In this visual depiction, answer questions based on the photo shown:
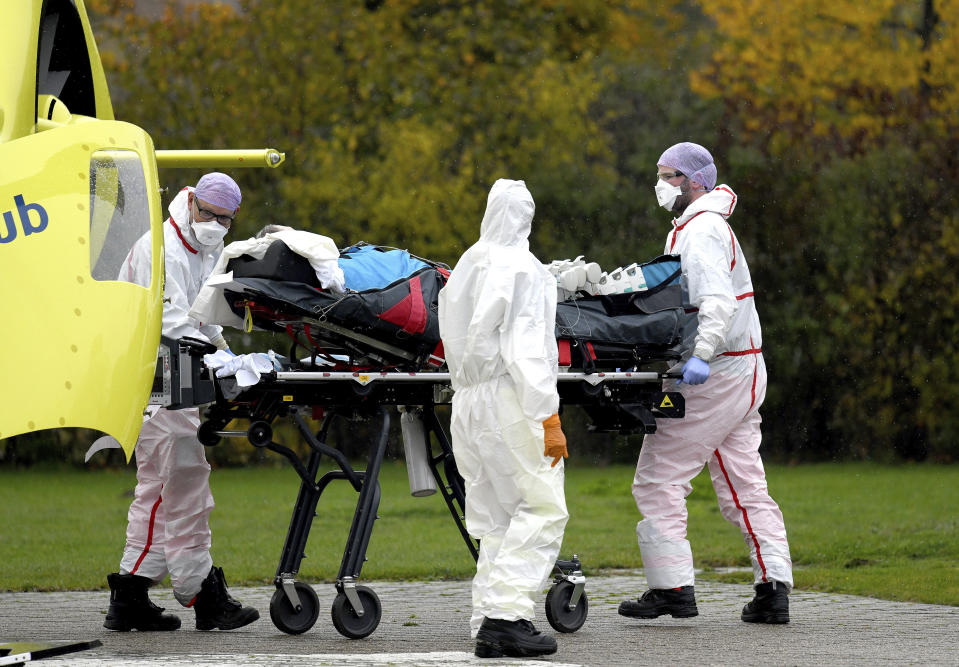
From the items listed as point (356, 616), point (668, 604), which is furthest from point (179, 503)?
point (668, 604)

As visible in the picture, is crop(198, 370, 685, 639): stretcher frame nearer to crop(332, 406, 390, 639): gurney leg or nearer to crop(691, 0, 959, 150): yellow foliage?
crop(332, 406, 390, 639): gurney leg

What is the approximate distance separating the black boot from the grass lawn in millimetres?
2309

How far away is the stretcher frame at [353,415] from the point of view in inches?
280

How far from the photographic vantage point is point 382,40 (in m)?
23.6

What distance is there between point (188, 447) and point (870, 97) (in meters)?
16.3

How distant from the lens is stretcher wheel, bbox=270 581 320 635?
732 centimetres

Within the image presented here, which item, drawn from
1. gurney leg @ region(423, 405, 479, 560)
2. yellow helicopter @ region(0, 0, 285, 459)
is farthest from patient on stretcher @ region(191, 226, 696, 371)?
yellow helicopter @ region(0, 0, 285, 459)

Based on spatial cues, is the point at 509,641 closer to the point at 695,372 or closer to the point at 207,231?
the point at 695,372

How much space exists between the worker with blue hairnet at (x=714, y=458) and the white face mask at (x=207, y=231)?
2285 millimetres

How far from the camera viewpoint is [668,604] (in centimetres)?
761

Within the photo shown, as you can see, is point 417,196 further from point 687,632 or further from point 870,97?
point 687,632

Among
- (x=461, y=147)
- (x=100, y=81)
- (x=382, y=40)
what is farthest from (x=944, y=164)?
(x=100, y=81)

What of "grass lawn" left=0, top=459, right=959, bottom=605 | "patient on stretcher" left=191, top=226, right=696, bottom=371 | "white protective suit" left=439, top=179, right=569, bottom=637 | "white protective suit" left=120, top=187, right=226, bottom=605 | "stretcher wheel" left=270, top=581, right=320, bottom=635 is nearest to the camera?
"white protective suit" left=439, top=179, right=569, bottom=637

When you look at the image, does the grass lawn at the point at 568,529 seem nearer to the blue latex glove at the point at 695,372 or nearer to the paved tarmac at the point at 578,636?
the paved tarmac at the point at 578,636
